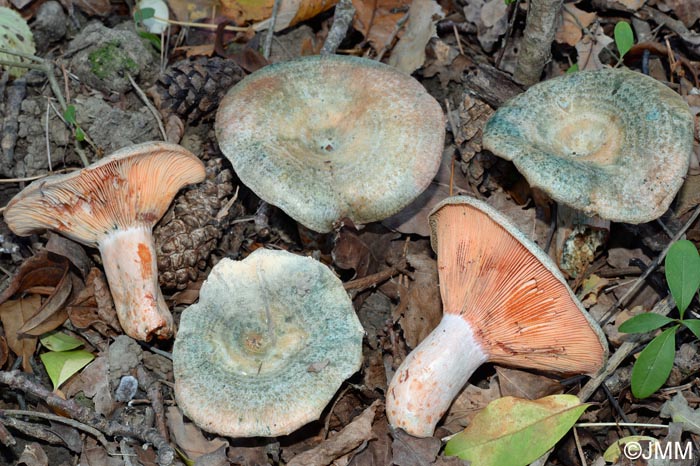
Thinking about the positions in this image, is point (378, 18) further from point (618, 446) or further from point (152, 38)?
point (618, 446)

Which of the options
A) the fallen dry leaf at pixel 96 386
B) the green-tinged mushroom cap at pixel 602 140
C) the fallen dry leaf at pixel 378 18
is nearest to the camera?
the green-tinged mushroom cap at pixel 602 140

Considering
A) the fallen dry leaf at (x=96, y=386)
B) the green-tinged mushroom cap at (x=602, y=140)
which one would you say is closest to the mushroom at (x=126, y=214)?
the fallen dry leaf at (x=96, y=386)

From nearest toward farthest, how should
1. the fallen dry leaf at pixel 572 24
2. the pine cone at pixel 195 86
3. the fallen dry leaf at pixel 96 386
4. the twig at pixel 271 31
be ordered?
the fallen dry leaf at pixel 96 386 < the pine cone at pixel 195 86 < the fallen dry leaf at pixel 572 24 < the twig at pixel 271 31

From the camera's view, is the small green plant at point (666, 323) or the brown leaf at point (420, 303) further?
the brown leaf at point (420, 303)

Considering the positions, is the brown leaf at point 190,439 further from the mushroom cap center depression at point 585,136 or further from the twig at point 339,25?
the twig at point 339,25

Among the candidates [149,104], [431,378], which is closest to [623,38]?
[431,378]

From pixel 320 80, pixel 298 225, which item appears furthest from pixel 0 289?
pixel 320 80
